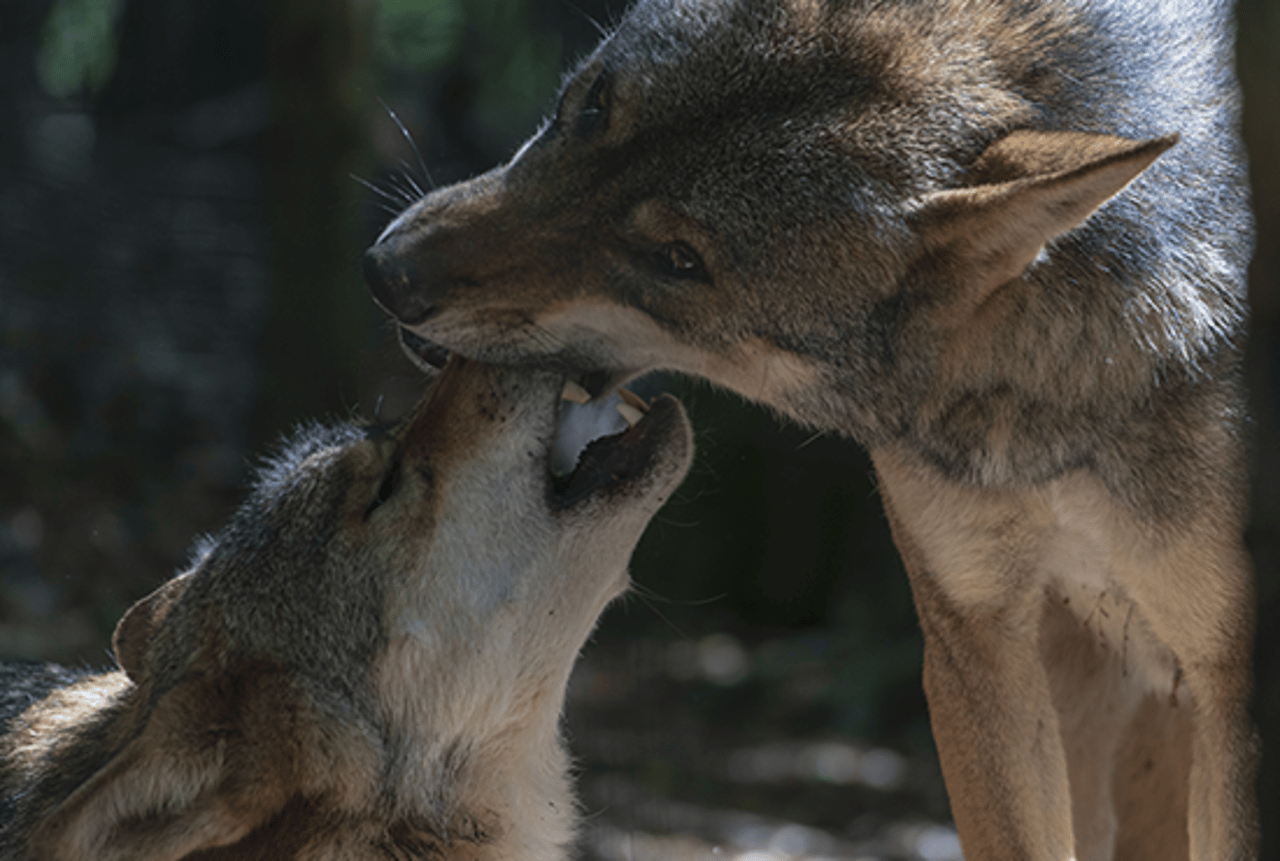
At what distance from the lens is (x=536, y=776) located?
2613 millimetres

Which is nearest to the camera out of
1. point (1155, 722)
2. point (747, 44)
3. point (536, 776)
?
point (747, 44)

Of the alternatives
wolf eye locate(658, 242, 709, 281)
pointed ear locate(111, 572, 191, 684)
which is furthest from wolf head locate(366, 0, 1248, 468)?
pointed ear locate(111, 572, 191, 684)

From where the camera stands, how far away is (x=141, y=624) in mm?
2693

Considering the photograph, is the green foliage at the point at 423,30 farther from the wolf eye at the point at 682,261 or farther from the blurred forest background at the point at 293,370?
the wolf eye at the point at 682,261

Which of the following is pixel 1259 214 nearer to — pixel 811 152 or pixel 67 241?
pixel 811 152

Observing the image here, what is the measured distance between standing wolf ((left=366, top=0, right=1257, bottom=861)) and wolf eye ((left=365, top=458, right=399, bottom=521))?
12.3 inches

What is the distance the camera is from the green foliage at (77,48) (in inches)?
250

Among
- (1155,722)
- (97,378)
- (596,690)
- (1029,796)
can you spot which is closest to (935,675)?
(1029,796)

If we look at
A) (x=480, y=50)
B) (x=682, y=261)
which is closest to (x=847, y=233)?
(x=682, y=261)

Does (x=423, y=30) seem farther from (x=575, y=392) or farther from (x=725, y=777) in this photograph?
(x=575, y=392)

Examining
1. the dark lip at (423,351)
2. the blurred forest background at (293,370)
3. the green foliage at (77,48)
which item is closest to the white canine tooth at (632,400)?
the dark lip at (423,351)

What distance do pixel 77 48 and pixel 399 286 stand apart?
5.23 m

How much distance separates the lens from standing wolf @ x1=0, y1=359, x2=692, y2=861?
2.29m

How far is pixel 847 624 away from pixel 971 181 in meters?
4.24
